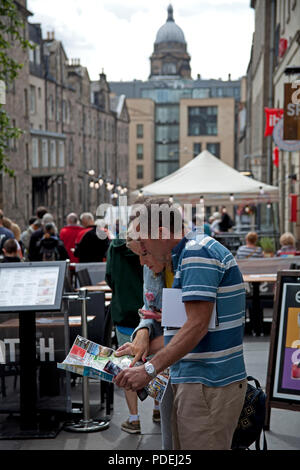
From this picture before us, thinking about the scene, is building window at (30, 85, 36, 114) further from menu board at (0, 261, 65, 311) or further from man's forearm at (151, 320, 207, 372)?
man's forearm at (151, 320, 207, 372)

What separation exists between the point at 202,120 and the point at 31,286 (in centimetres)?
9845

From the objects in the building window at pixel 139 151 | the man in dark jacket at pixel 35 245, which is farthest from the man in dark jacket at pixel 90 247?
the building window at pixel 139 151

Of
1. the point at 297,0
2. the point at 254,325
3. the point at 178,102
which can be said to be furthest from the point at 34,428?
the point at 178,102

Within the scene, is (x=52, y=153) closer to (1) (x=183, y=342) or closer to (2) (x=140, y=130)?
(1) (x=183, y=342)

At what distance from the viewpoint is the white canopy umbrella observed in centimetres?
1723

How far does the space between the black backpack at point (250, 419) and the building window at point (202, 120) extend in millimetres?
100223

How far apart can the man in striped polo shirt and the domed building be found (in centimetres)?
12400

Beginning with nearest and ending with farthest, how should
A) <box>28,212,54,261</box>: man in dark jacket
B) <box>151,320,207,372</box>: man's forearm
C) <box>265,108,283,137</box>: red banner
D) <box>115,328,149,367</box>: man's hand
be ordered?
<box>151,320,207,372</box>: man's forearm, <box>115,328,149,367</box>: man's hand, <box>28,212,54,261</box>: man in dark jacket, <box>265,108,283,137</box>: red banner

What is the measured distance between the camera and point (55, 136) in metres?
50.9

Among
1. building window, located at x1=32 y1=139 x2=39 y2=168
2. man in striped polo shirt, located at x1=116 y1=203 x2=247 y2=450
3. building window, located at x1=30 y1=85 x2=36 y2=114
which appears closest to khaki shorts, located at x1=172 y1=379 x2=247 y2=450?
man in striped polo shirt, located at x1=116 y1=203 x2=247 y2=450

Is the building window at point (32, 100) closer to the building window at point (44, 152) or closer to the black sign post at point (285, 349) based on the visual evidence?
the building window at point (44, 152)

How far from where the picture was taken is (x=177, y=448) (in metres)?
3.49

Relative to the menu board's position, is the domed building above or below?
above

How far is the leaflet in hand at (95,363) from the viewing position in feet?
11.8
